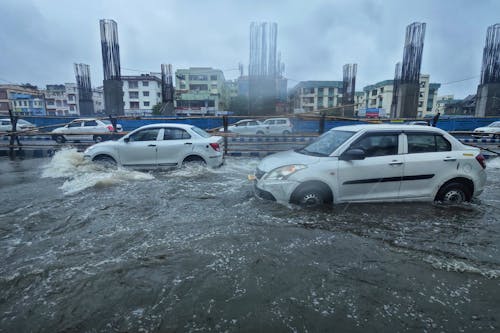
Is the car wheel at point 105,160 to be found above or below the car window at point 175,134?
below

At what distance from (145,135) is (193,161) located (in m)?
1.56

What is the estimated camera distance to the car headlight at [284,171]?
4.42 metres

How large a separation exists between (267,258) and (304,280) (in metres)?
0.54

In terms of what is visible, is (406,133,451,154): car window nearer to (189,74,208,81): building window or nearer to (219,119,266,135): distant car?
(219,119,266,135): distant car

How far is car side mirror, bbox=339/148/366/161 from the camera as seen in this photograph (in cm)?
428

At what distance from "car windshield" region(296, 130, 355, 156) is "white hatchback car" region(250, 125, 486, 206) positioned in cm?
2

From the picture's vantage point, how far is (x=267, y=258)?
3.14m

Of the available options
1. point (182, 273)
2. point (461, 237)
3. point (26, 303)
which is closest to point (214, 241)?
point (182, 273)

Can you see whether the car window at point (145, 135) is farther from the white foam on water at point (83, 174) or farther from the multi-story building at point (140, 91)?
the multi-story building at point (140, 91)

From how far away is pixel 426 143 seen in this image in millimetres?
4660

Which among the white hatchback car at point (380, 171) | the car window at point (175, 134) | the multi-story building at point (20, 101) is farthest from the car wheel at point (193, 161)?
the multi-story building at point (20, 101)

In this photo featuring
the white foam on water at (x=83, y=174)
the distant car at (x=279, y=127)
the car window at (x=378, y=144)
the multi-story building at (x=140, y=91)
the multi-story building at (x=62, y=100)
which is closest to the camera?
the car window at (x=378, y=144)

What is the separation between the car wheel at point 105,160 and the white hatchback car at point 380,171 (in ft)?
16.2

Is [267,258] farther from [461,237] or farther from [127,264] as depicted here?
[461,237]
